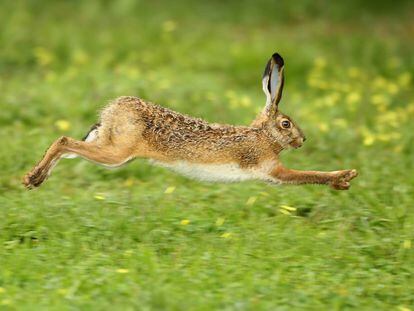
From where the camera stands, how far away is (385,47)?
1359 cm

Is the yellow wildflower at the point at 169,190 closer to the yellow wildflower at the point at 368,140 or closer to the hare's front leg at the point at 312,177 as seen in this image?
the hare's front leg at the point at 312,177

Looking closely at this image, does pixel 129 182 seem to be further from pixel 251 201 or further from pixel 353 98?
pixel 353 98

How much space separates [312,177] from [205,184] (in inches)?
47.7

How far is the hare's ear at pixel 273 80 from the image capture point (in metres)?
7.04

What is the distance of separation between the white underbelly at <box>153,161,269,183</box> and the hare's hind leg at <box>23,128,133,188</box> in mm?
312

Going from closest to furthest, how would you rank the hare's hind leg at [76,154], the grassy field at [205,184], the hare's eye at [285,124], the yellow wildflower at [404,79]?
1. the grassy field at [205,184]
2. the hare's hind leg at [76,154]
3. the hare's eye at [285,124]
4. the yellow wildflower at [404,79]

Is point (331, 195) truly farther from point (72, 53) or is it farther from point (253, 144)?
point (72, 53)

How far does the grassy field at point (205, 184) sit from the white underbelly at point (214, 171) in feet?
0.97

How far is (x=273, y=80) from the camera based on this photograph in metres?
7.16

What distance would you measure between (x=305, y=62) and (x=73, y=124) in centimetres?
473

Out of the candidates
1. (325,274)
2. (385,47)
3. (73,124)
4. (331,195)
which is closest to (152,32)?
(385,47)

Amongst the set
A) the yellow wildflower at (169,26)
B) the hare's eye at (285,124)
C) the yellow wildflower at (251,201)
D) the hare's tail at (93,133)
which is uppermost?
the yellow wildflower at (169,26)

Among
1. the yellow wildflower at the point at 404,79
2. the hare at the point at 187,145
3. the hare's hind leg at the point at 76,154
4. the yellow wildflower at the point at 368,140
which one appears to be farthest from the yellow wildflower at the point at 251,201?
the yellow wildflower at the point at 404,79

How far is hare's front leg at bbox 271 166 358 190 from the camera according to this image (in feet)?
23.3
